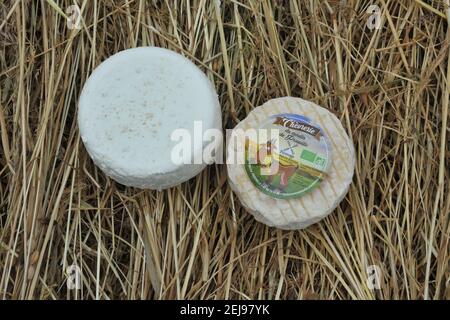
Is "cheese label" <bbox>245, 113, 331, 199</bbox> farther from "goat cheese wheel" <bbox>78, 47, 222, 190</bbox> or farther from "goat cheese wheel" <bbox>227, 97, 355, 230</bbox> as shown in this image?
"goat cheese wheel" <bbox>78, 47, 222, 190</bbox>

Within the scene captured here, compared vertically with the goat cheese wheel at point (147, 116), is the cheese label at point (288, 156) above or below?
below

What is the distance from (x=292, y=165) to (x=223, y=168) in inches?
5.3

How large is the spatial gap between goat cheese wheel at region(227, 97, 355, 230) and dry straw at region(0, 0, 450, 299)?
1.8 inches

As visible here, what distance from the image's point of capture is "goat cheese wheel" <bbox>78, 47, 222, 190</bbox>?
3.55 ft

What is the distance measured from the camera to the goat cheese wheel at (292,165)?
1.13 metres

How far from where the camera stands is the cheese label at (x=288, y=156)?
44.9 inches

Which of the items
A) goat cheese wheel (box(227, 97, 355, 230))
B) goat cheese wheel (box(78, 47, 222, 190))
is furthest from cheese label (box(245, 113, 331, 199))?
goat cheese wheel (box(78, 47, 222, 190))

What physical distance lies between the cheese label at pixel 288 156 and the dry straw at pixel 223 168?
0.23 ft

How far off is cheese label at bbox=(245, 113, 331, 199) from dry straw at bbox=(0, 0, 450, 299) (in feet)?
0.23

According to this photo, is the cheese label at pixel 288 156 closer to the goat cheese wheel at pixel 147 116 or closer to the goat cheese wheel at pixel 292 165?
the goat cheese wheel at pixel 292 165

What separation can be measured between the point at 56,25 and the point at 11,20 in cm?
10

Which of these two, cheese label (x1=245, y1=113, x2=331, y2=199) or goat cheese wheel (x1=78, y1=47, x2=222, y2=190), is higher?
goat cheese wheel (x1=78, y1=47, x2=222, y2=190)

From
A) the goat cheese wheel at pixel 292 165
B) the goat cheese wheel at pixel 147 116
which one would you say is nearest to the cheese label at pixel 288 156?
the goat cheese wheel at pixel 292 165

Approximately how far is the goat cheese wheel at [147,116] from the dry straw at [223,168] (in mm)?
86
